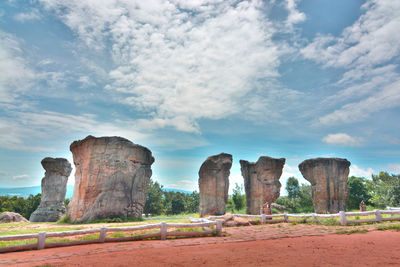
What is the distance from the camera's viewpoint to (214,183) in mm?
24266

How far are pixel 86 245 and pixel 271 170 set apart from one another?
67.3ft

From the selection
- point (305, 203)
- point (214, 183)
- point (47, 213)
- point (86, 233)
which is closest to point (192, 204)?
point (305, 203)

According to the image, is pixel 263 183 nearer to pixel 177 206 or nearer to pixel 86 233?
pixel 86 233

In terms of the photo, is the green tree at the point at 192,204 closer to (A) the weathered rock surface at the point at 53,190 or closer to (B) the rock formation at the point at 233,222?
(A) the weathered rock surface at the point at 53,190

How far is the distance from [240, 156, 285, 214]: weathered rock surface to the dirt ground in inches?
605

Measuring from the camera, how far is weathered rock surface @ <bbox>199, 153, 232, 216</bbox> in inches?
933

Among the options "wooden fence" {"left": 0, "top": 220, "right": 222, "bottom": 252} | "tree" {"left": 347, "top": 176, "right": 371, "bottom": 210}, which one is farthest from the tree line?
"wooden fence" {"left": 0, "top": 220, "right": 222, "bottom": 252}

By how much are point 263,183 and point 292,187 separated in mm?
31720

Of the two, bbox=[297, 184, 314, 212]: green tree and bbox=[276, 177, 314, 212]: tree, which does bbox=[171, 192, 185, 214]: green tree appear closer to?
bbox=[276, 177, 314, 212]: tree

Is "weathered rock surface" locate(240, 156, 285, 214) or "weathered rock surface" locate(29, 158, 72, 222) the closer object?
"weathered rock surface" locate(29, 158, 72, 222)

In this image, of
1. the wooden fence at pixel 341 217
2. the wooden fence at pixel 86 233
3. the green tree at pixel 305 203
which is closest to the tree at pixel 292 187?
the green tree at pixel 305 203

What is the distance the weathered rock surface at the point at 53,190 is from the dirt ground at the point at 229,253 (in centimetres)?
1986

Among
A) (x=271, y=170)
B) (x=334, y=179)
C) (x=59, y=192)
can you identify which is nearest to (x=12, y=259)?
(x=59, y=192)

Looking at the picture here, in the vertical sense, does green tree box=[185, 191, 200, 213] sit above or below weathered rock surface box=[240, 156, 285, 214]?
below
